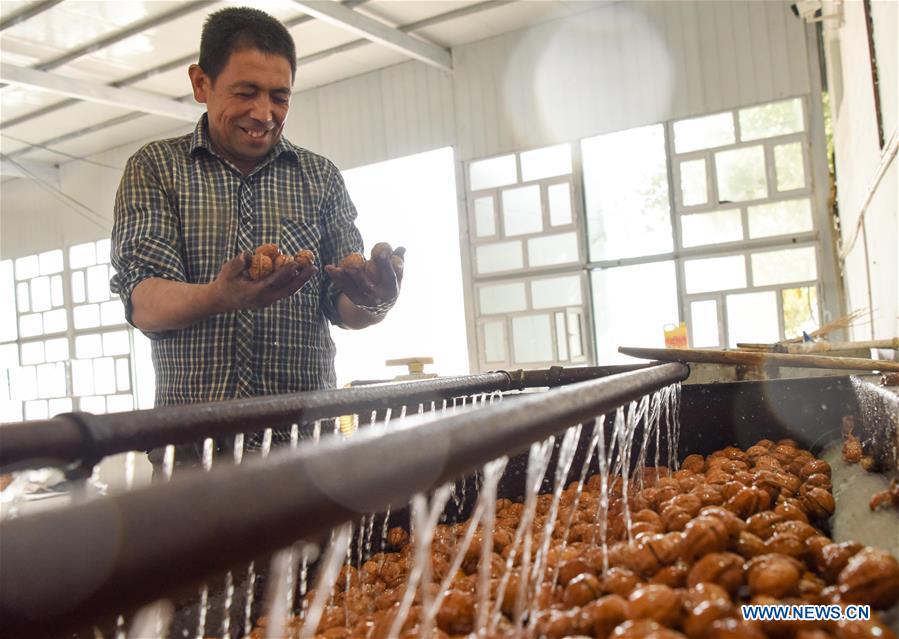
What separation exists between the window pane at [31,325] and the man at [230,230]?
9.99 meters

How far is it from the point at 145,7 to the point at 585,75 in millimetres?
3681

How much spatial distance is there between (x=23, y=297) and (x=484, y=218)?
7.24 meters

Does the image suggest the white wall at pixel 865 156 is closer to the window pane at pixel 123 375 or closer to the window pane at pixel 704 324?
the window pane at pixel 704 324

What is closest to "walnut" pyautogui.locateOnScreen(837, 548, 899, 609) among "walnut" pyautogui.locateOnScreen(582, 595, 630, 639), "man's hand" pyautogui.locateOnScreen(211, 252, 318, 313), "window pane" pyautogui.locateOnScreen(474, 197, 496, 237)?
"walnut" pyautogui.locateOnScreen(582, 595, 630, 639)

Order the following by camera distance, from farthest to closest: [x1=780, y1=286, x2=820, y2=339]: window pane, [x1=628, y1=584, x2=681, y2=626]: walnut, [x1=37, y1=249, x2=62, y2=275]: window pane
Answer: [x1=37, y1=249, x2=62, y2=275]: window pane < [x1=780, y1=286, x2=820, y2=339]: window pane < [x1=628, y1=584, x2=681, y2=626]: walnut

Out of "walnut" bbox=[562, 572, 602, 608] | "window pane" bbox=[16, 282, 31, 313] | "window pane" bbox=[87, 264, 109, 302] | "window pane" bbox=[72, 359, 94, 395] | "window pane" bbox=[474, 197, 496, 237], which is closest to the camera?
"walnut" bbox=[562, 572, 602, 608]

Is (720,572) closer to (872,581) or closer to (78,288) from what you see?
(872,581)

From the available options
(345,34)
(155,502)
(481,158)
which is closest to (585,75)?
(481,158)

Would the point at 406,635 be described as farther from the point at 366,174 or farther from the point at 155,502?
the point at 366,174

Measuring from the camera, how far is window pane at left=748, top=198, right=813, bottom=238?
6.03m

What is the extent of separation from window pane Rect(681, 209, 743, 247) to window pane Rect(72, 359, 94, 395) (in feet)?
24.7

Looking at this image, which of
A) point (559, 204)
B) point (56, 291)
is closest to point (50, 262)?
point (56, 291)

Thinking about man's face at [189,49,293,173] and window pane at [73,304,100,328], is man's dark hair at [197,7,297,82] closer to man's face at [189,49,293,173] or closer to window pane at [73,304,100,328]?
man's face at [189,49,293,173]

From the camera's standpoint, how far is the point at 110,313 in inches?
388
